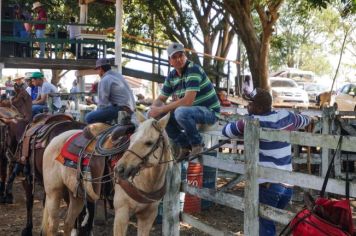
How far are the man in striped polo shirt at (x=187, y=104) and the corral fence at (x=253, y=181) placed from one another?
11.3 inches

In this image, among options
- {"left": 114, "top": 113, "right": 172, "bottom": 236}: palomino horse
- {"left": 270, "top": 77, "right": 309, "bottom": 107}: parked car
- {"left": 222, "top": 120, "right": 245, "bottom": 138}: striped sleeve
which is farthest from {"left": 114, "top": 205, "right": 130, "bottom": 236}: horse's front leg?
{"left": 270, "top": 77, "right": 309, "bottom": 107}: parked car

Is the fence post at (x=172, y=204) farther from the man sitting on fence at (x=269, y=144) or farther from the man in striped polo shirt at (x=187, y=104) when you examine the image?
the man sitting on fence at (x=269, y=144)

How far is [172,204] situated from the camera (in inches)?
266

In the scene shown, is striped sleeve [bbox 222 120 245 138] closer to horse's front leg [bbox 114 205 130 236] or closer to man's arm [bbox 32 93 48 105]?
horse's front leg [bbox 114 205 130 236]

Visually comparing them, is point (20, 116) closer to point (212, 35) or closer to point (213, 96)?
point (213, 96)

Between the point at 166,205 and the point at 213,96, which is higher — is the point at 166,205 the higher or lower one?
the lower one

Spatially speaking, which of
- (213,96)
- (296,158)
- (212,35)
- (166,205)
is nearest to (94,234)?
(166,205)

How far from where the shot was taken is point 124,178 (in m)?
5.07

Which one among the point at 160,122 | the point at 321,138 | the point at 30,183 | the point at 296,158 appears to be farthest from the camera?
the point at 296,158

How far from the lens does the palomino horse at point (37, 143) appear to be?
758cm

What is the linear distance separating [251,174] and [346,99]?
925 inches

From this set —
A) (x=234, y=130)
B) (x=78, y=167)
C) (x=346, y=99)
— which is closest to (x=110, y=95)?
(x=78, y=167)

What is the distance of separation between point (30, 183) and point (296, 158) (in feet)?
15.8

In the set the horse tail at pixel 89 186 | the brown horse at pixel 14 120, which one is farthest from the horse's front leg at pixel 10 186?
the horse tail at pixel 89 186
